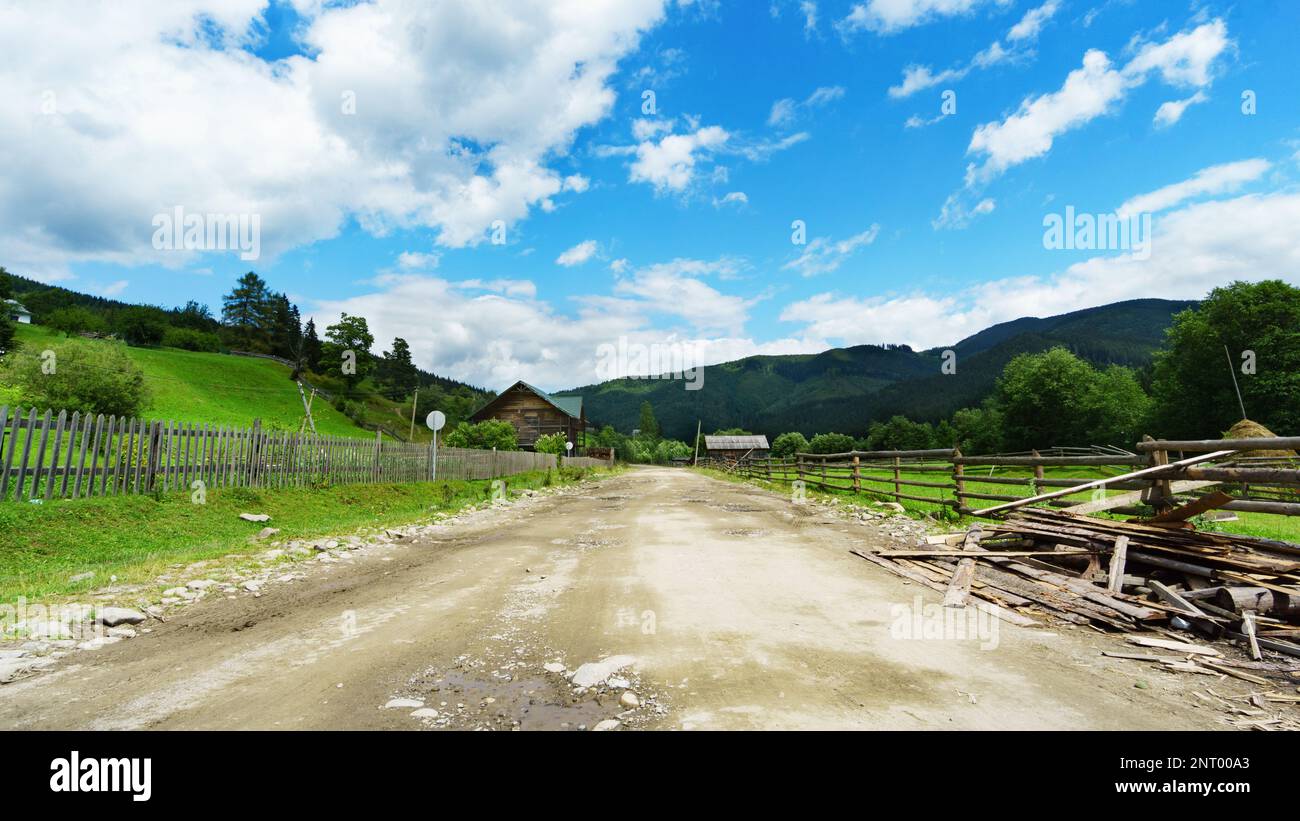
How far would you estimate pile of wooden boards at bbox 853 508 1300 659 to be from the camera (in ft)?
15.2

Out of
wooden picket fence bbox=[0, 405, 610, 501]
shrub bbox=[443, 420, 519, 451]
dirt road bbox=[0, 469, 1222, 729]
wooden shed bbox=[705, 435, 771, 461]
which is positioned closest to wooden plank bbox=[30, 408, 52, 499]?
wooden picket fence bbox=[0, 405, 610, 501]

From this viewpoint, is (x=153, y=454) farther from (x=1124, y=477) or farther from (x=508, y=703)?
(x=1124, y=477)

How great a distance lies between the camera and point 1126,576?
5.96m

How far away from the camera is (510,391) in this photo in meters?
54.0

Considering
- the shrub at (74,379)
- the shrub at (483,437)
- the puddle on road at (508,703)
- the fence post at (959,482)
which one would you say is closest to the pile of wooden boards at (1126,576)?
the fence post at (959,482)

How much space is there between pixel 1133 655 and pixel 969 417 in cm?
9982

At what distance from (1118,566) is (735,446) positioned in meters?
90.7

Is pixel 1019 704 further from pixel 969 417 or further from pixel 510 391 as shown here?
pixel 969 417

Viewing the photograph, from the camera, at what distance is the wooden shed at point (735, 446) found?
3745 inches

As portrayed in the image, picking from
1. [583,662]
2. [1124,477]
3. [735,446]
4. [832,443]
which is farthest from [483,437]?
[832,443]

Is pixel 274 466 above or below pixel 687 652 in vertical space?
above

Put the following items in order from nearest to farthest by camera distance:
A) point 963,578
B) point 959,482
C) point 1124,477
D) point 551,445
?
point 963,578 → point 1124,477 → point 959,482 → point 551,445

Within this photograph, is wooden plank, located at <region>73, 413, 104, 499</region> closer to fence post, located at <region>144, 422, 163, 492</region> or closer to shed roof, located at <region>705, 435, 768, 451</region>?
fence post, located at <region>144, 422, 163, 492</region>

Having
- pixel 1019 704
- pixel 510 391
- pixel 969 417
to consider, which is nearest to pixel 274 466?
pixel 1019 704
